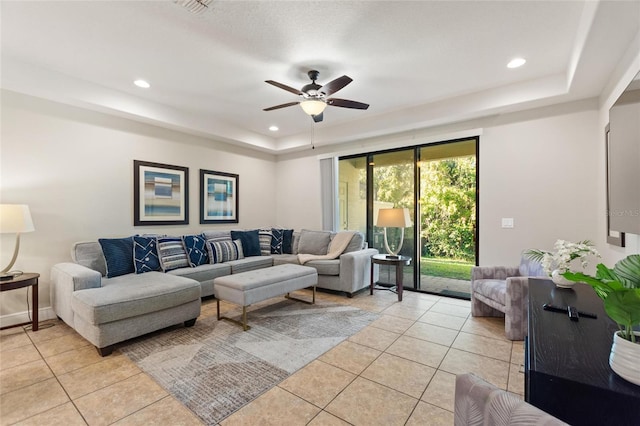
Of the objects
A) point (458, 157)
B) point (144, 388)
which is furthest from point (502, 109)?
point (144, 388)

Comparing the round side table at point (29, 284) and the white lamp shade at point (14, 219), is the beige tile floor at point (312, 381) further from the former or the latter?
the white lamp shade at point (14, 219)

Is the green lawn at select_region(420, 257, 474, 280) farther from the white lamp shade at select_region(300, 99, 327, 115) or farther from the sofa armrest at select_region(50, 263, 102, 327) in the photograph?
the sofa armrest at select_region(50, 263, 102, 327)

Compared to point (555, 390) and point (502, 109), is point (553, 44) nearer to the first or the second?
point (502, 109)

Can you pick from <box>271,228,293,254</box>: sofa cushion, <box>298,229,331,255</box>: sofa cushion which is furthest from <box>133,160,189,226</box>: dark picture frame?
<box>298,229,331,255</box>: sofa cushion

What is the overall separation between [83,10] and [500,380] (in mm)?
4134

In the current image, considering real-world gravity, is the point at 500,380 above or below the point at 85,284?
below

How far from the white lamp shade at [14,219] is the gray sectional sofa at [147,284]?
20.0 inches

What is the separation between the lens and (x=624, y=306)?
2.77 feet

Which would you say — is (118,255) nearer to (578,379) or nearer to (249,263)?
(249,263)

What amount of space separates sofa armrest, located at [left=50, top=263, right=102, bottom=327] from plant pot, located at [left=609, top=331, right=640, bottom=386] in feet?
12.0

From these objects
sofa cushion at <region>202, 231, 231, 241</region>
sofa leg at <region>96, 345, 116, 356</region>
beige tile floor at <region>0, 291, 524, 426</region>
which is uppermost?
sofa cushion at <region>202, 231, 231, 241</region>

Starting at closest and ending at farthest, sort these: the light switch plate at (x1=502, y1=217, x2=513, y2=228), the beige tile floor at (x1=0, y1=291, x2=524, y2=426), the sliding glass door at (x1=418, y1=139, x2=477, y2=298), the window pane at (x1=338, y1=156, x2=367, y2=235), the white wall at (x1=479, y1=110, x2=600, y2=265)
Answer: the beige tile floor at (x1=0, y1=291, x2=524, y2=426)
the white wall at (x1=479, y1=110, x2=600, y2=265)
the light switch plate at (x1=502, y1=217, x2=513, y2=228)
the sliding glass door at (x1=418, y1=139, x2=477, y2=298)
the window pane at (x1=338, y1=156, x2=367, y2=235)

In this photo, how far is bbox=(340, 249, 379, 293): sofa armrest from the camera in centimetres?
416

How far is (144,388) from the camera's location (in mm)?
1993
